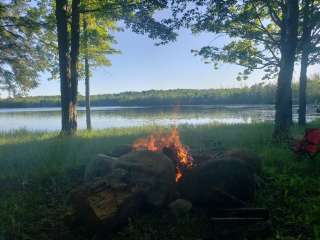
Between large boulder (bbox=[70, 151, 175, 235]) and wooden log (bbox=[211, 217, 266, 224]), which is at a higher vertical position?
large boulder (bbox=[70, 151, 175, 235])

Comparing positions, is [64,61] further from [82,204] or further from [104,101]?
[104,101]

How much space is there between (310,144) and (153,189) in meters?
4.21

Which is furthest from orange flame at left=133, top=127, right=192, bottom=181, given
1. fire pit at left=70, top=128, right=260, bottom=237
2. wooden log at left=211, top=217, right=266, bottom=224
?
wooden log at left=211, top=217, right=266, bottom=224

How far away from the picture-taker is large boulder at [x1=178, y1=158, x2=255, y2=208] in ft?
18.9

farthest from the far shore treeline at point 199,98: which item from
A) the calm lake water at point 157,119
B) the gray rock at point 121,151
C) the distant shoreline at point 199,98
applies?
the gray rock at point 121,151

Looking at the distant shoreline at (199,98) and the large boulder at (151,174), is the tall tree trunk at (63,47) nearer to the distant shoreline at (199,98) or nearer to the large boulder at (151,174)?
the large boulder at (151,174)

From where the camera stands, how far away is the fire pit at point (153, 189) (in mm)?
5176

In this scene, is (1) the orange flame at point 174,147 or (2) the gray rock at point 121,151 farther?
(2) the gray rock at point 121,151

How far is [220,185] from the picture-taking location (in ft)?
19.4

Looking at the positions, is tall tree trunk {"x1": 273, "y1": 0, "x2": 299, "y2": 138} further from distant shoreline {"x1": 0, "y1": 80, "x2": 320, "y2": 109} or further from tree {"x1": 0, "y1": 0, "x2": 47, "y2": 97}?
distant shoreline {"x1": 0, "y1": 80, "x2": 320, "y2": 109}

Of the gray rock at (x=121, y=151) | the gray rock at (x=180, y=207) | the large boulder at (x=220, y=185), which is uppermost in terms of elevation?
the gray rock at (x=121, y=151)

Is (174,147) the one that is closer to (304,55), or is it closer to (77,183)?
(77,183)

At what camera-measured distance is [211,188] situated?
19.2 feet

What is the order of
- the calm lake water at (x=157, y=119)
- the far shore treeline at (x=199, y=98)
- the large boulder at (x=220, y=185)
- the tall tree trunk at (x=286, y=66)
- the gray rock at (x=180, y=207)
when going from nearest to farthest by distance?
the gray rock at (x=180, y=207), the large boulder at (x=220, y=185), the tall tree trunk at (x=286, y=66), the calm lake water at (x=157, y=119), the far shore treeline at (x=199, y=98)
